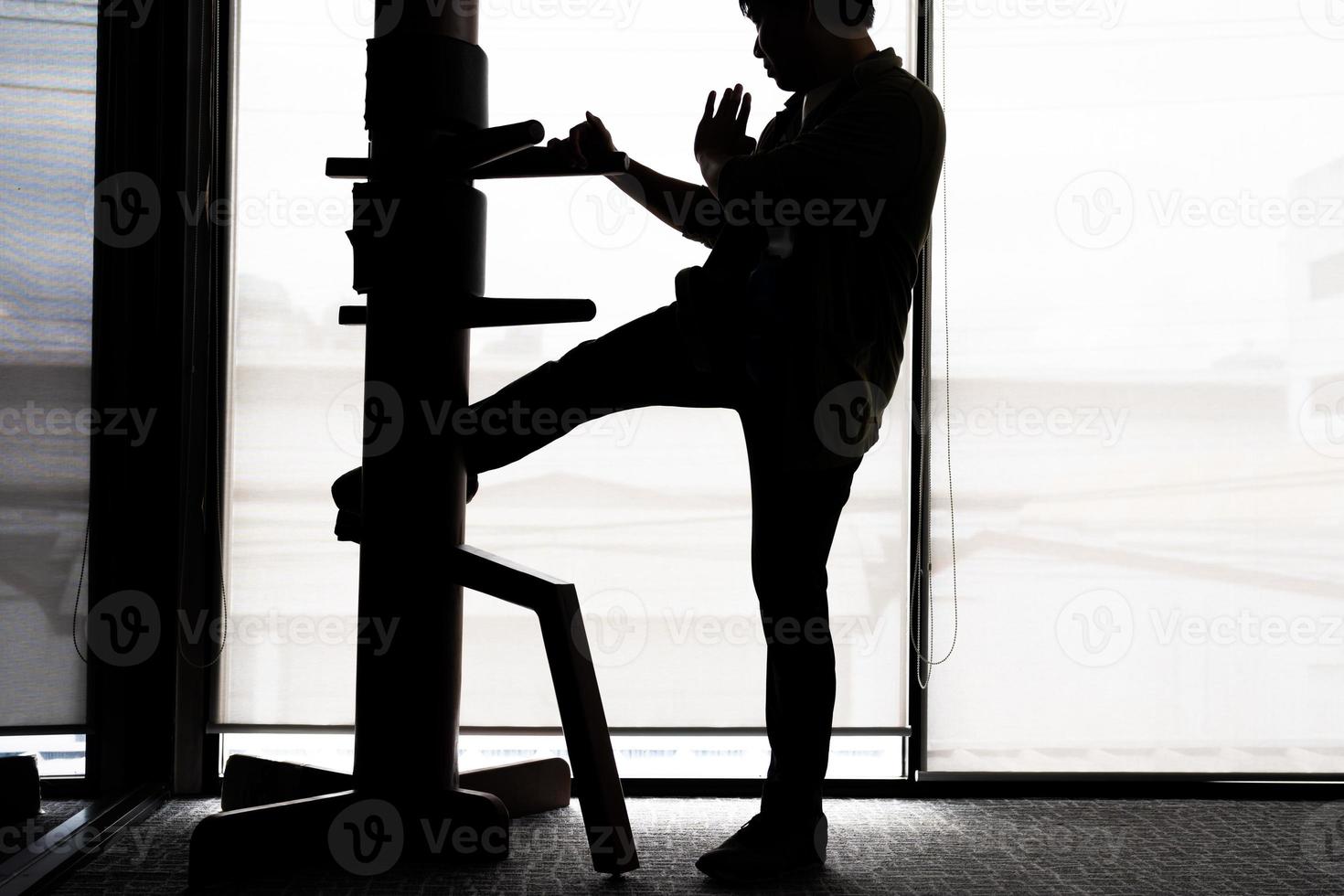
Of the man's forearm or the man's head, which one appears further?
the man's forearm

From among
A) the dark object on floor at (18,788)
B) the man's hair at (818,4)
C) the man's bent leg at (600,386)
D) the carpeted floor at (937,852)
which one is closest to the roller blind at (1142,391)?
the carpeted floor at (937,852)

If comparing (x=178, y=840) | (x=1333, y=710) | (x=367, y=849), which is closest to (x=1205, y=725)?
(x=1333, y=710)

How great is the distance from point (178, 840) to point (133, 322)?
2.91 ft

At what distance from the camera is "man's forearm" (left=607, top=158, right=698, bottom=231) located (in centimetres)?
148

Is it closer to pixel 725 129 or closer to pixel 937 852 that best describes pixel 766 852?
pixel 937 852

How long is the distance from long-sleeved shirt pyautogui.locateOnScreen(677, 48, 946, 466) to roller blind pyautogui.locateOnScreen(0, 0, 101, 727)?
0.97 metres

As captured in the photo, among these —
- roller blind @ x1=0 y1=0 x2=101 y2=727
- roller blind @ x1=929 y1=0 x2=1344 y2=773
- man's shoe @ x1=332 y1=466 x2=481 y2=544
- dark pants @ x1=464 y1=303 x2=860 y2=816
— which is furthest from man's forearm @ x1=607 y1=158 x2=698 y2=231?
roller blind @ x1=0 y1=0 x2=101 y2=727

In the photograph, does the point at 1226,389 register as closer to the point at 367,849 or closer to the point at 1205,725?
the point at 1205,725

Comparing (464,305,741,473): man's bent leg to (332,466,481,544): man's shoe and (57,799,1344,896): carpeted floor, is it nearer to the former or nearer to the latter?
(332,466,481,544): man's shoe

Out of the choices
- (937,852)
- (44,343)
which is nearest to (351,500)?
(44,343)

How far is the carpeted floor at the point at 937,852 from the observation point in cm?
129

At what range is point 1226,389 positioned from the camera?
74.3 inches

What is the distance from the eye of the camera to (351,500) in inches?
57.4

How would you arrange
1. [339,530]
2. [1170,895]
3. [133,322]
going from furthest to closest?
1. [133,322]
2. [339,530]
3. [1170,895]
